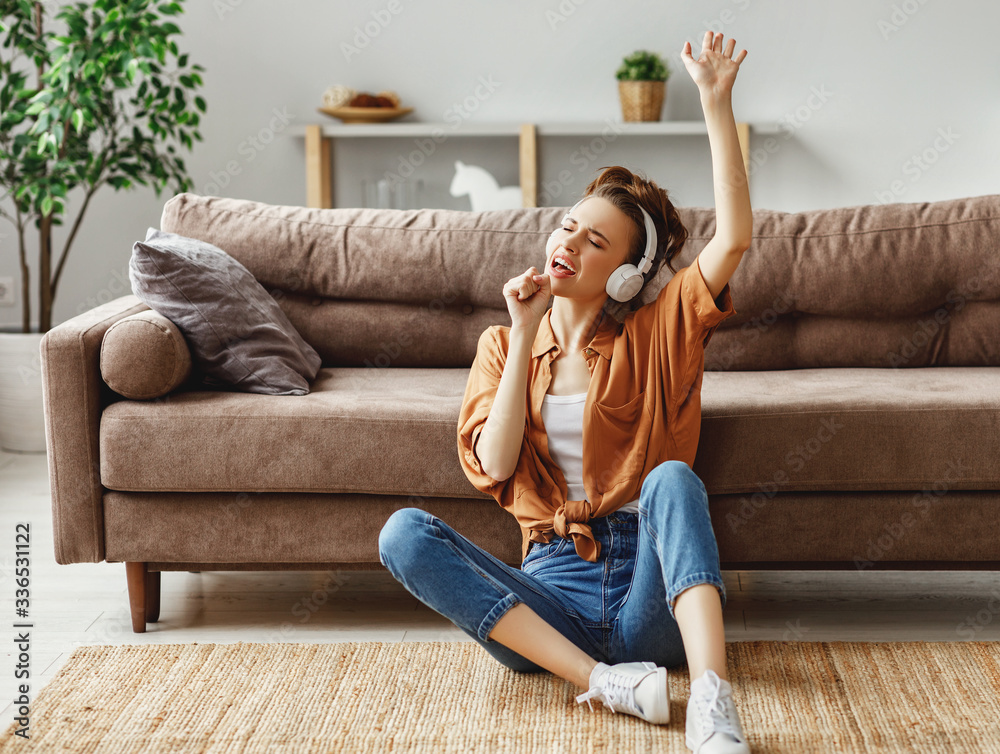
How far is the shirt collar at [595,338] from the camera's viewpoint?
61.3 inches

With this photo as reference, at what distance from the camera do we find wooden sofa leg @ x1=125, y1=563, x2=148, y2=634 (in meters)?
1.82

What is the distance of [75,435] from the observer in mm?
1766

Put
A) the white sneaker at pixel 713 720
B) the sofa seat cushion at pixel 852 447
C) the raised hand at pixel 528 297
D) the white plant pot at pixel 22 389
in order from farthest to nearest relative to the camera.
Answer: the white plant pot at pixel 22 389
the sofa seat cushion at pixel 852 447
the raised hand at pixel 528 297
the white sneaker at pixel 713 720

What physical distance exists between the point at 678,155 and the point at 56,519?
2761 mm

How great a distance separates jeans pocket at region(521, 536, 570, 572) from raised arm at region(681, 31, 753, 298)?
0.49 metres

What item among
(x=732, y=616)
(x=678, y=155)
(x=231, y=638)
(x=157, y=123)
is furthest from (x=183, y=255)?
(x=678, y=155)

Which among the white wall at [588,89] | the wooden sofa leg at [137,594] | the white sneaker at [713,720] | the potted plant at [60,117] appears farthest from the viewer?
the white wall at [588,89]

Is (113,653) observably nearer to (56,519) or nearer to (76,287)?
(56,519)

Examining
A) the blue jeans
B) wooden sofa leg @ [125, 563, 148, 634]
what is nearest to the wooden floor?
wooden sofa leg @ [125, 563, 148, 634]

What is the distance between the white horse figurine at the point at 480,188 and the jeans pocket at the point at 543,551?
251 cm

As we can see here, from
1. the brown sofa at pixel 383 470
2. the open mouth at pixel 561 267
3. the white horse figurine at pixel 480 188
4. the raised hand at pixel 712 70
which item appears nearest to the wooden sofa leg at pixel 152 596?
the brown sofa at pixel 383 470

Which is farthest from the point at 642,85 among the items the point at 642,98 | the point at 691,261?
the point at 691,261

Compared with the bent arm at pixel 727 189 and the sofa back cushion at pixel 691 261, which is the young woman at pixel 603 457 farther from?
the sofa back cushion at pixel 691 261

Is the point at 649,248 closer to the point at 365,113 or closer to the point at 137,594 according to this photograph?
the point at 137,594
